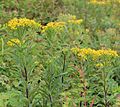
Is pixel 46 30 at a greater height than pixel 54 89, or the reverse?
pixel 46 30

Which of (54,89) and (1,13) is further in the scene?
(1,13)

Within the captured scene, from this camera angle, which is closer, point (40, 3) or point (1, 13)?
point (1, 13)

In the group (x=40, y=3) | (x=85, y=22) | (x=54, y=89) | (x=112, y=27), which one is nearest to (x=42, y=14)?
(x=40, y=3)

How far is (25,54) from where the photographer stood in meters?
3.59

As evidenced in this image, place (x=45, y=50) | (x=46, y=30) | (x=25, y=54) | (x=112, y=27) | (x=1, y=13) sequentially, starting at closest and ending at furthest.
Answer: (x=25, y=54)
(x=46, y=30)
(x=45, y=50)
(x=1, y=13)
(x=112, y=27)

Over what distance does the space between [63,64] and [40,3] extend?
15.0 ft

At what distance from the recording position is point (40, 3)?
332 inches

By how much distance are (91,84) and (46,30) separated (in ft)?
2.63

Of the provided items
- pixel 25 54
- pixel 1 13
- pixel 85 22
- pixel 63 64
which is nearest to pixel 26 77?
pixel 25 54

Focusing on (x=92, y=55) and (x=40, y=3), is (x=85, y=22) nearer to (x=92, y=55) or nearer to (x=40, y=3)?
(x=40, y=3)

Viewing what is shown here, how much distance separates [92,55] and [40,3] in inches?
193

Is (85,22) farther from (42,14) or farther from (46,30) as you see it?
(46,30)

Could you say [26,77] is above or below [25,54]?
below

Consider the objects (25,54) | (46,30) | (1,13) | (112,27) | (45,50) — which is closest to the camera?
(25,54)
